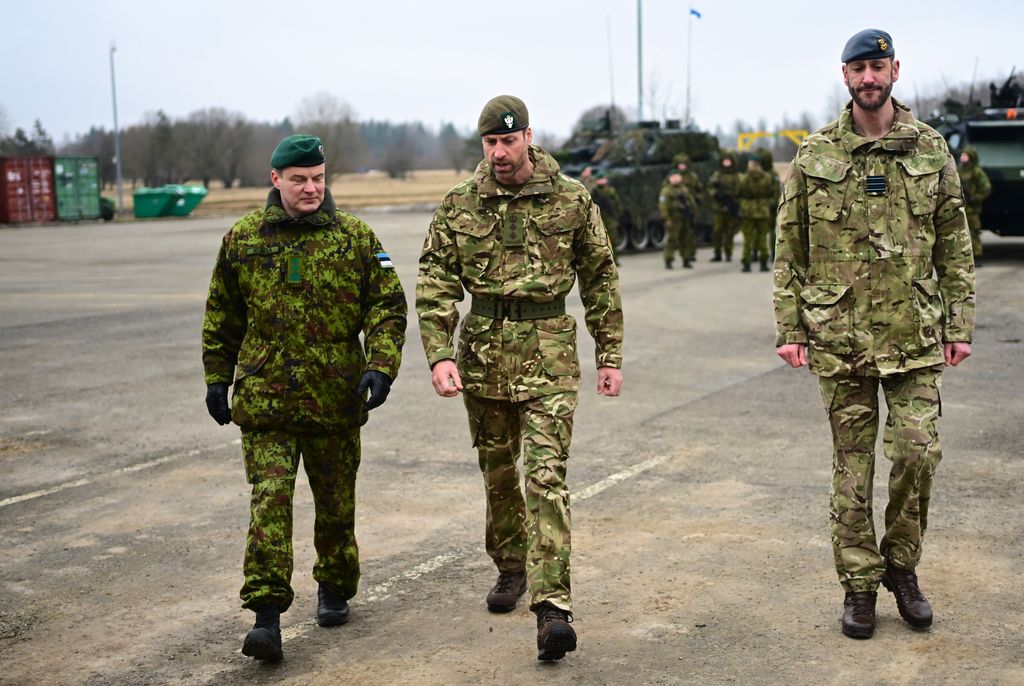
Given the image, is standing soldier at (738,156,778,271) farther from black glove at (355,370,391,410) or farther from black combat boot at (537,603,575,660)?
black combat boot at (537,603,575,660)

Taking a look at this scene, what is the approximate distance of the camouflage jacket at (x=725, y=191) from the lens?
852 inches

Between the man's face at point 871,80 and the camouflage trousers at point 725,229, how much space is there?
17.8 m

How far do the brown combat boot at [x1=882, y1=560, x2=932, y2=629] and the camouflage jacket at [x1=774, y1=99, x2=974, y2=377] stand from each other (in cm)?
76

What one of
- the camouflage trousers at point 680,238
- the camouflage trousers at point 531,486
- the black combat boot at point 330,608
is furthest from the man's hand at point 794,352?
the camouflage trousers at point 680,238

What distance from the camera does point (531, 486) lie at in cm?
478

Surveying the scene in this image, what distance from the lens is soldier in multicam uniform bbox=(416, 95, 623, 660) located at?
4855 millimetres

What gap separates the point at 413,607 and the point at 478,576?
46 centimetres

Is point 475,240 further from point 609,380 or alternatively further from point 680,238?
point 680,238

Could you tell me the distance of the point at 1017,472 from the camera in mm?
7219

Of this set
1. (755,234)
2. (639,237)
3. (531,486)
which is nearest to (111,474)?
(531,486)

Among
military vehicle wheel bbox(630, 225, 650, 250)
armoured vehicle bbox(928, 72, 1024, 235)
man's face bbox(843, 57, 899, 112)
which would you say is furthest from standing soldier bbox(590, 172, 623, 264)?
man's face bbox(843, 57, 899, 112)

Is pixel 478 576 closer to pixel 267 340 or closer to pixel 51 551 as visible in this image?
pixel 267 340

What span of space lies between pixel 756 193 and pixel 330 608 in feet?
51.9

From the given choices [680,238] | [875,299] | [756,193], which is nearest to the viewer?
[875,299]
